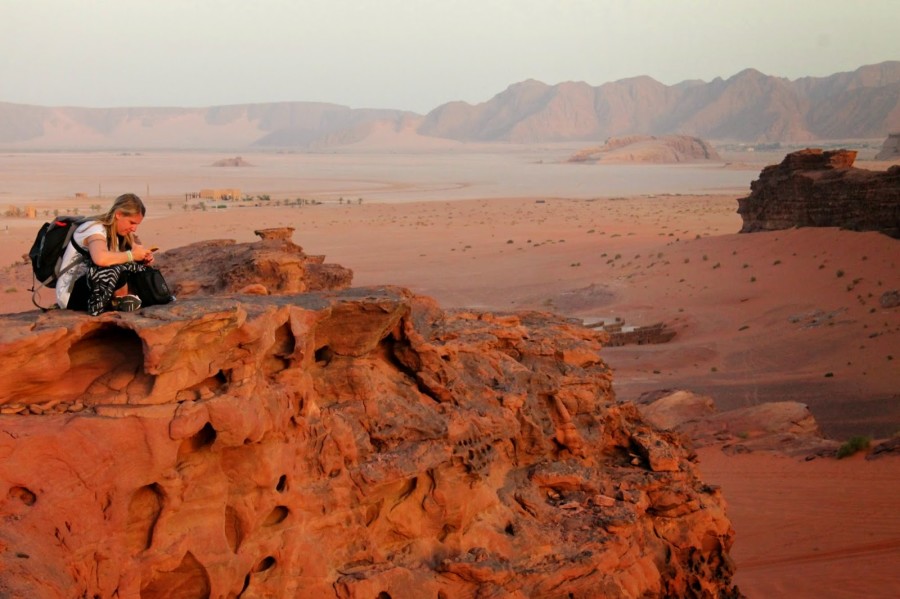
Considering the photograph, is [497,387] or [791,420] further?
[791,420]

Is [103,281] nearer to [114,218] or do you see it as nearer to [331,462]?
[114,218]

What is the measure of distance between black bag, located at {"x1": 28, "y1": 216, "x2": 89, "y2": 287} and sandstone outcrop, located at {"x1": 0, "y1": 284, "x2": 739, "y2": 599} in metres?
0.51

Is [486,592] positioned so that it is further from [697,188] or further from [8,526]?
[697,188]

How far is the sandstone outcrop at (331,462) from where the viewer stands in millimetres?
4980

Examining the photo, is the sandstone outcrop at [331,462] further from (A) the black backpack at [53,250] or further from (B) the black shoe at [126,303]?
(A) the black backpack at [53,250]

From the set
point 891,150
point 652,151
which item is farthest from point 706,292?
point 652,151

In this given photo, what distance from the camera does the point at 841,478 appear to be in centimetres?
1446

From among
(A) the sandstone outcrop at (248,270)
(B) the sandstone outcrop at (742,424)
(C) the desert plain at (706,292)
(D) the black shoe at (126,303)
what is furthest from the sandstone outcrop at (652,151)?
(D) the black shoe at (126,303)

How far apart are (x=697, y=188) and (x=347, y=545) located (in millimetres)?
88935

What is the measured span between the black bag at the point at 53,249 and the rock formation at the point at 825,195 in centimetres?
2678

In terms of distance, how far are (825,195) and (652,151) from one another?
109 m

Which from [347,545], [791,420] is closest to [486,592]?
[347,545]

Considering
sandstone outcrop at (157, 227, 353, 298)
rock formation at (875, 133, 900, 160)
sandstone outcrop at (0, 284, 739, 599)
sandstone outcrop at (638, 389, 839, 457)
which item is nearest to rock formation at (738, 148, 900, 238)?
sandstone outcrop at (638, 389, 839, 457)

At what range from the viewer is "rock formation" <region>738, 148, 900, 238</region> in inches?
1155
